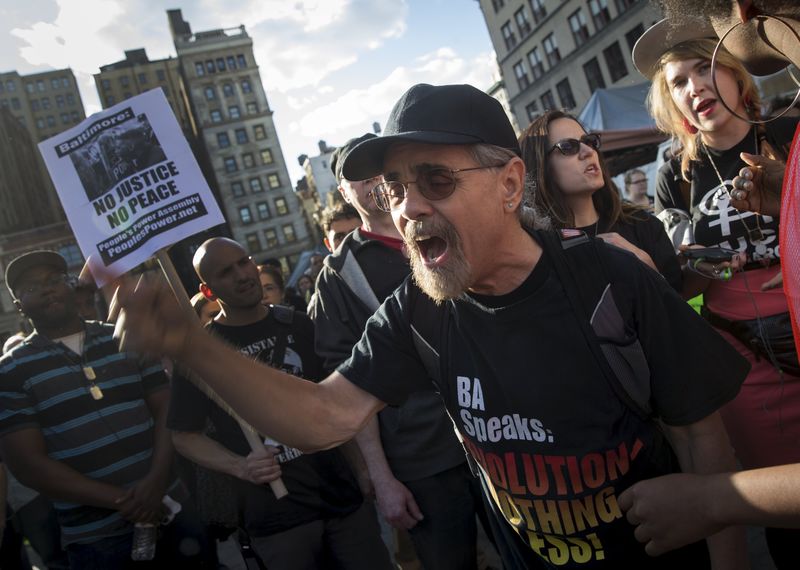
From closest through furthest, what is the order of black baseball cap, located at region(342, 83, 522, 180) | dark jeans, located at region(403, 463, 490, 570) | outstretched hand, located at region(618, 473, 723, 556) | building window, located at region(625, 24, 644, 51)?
outstretched hand, located at region(618, 473, 723, 556), black baseball cap, located at region(342, 83, 522, 180), dark jeans, located at region(403, 463, 490, 570), building window, located at region(625, 24, 644, 51)

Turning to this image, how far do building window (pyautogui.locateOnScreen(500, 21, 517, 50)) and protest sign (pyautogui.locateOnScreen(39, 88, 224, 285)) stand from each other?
1498 inches

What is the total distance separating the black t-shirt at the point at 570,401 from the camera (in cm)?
145

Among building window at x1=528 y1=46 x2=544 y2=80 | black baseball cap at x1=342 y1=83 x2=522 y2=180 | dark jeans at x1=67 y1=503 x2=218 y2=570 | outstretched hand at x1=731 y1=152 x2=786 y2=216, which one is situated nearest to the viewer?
black baseball cap at x1=342 y1=83 x2=522 y2=180

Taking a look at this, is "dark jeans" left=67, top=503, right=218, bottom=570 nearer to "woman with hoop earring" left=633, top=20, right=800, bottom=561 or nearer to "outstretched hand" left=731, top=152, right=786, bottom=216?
"woman with hoop earring" left=633, top=20, right=800, bottom=561

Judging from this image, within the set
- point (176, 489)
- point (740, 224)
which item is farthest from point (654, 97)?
point (176, 489)

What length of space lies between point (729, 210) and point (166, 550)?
11.4ft

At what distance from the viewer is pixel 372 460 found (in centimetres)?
268

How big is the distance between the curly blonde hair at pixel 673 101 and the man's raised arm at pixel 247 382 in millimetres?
1964

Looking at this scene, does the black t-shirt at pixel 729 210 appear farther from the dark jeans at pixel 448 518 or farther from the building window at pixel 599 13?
the building window at pixel 599 13

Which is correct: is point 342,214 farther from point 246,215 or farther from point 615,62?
point 246,215

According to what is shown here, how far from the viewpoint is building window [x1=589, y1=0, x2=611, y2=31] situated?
2914 cm

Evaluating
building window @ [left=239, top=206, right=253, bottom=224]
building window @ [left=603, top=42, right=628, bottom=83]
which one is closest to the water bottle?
building window @ [left=603, top=42, right=628, bottom=83]

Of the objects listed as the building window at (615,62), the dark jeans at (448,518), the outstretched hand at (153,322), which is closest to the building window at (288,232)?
the building window at (615,62)

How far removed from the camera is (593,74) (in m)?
31.0
